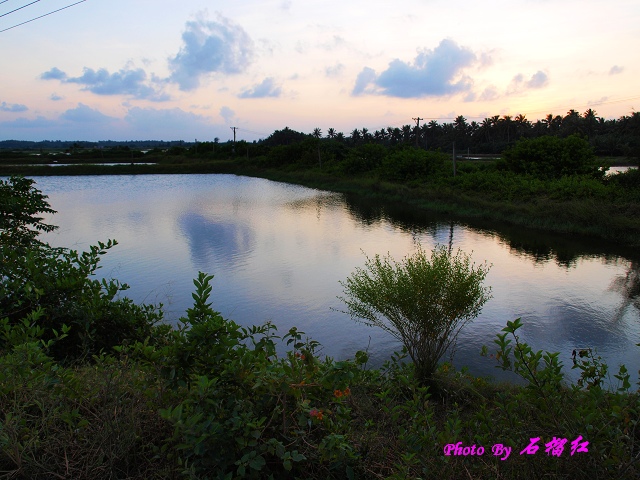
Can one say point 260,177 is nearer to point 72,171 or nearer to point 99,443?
point 72,171

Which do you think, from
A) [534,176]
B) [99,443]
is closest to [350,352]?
[99,443]

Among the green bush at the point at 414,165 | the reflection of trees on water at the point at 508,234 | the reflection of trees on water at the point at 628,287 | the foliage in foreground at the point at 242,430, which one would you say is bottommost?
the reflection of trees on water at the point at 628,287

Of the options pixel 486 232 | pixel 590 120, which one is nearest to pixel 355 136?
pixel 590 120

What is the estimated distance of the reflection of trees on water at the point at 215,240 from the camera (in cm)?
1339

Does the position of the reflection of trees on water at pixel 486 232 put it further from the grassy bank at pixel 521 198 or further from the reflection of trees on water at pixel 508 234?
the grassy bank at pixel 521 198

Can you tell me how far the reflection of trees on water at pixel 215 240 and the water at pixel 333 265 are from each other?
0.18ft

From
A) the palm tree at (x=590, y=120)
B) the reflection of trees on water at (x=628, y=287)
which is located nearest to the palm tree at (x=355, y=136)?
the palm tree at (x=590, y=120)

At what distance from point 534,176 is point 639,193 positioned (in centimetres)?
604

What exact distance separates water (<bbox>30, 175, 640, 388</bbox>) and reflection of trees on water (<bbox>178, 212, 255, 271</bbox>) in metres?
0.06

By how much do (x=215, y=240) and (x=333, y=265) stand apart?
5.20 metres

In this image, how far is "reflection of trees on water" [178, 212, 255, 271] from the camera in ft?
43.9

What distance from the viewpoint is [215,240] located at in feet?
53.4

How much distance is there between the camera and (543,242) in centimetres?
1620

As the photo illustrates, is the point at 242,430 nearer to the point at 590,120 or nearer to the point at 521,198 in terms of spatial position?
the point at 521,198
